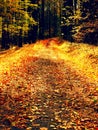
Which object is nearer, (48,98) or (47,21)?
(48,98)

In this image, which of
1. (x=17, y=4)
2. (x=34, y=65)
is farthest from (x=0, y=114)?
(x=17, y=4)

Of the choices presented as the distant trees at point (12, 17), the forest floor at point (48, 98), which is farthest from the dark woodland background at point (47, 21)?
the forest floor at point (48, 98)

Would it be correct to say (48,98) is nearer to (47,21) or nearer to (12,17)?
(12,17)

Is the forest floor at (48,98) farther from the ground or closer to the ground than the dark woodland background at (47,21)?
closer to the ground

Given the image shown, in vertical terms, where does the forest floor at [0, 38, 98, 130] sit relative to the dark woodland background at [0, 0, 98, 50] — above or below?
below

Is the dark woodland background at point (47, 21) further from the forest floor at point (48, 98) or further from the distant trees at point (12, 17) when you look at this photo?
the forest floor at point (48, 98)

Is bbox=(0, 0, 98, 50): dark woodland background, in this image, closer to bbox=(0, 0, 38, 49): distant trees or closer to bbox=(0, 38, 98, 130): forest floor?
bbox=(0, 0, 38, 49): distant trees

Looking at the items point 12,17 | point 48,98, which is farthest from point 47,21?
point 48,98

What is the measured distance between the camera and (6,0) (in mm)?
31938

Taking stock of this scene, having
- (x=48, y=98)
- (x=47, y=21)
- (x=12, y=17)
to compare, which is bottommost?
(x=48, y=98)

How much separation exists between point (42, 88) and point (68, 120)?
462cm

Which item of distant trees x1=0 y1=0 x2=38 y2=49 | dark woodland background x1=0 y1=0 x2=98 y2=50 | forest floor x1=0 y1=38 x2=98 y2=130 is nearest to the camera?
forest floor x1=0 y1=38 x2=98 y2=130

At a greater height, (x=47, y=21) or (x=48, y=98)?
(x=47, y=21)

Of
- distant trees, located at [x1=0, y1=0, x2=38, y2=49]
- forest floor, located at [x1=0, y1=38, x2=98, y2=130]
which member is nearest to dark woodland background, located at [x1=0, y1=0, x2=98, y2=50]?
distant trees, located at [x1=0, y1=0, x2=38, y2=49]
